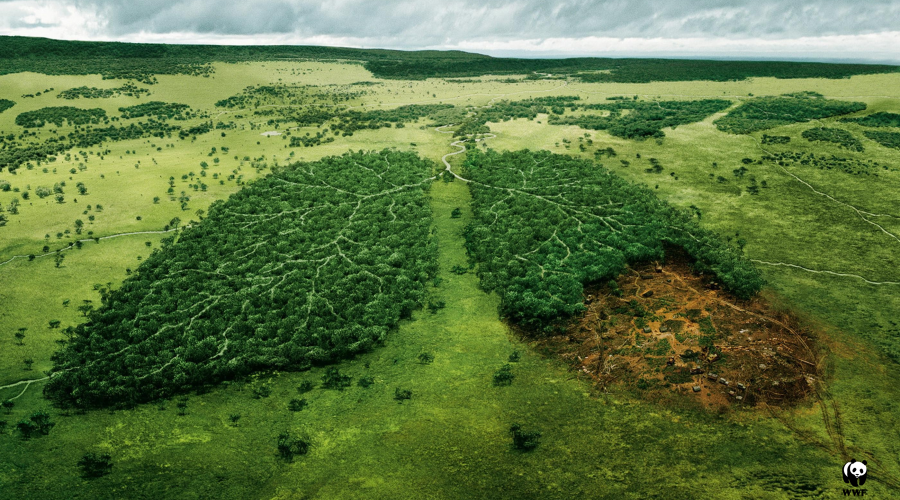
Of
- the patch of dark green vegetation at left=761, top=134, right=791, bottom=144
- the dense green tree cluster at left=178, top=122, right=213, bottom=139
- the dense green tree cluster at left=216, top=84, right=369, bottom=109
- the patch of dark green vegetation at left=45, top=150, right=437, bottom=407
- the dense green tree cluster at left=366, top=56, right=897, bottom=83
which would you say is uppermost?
the dense green tree cluster at left=366, top=56, right=897, bottom=83

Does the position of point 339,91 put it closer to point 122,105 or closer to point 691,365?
point 122,105

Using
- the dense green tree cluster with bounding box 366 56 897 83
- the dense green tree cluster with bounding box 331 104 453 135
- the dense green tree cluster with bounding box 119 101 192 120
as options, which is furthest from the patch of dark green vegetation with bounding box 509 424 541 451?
the dense green tree cluster with bounding box 366 56 897 83

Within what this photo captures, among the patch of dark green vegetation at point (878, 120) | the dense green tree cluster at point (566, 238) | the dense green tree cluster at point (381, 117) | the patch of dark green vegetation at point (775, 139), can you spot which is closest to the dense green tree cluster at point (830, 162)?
the patch of dark green vegetation at point (775, 139)

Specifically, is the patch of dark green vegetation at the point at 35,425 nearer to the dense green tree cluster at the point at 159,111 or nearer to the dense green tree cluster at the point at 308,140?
the dense green tree cluster at the point at 308,140

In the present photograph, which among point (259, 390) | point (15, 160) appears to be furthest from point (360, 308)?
point (15, 160)

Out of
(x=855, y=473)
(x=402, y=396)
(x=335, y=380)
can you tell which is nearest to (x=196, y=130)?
(x=335, y=380)

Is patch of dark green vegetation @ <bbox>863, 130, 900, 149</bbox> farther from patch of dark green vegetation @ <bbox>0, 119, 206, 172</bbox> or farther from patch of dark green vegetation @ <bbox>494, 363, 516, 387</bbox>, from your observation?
patch of dark green vegetation @ <bbox>0, 119, 206, 172</bbox>
